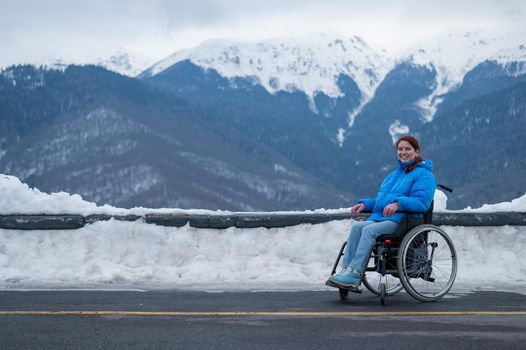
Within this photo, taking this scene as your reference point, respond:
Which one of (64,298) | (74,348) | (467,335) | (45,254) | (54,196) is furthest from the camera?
(54,196)

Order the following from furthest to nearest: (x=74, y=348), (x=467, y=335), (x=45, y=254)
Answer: (x=45, y=254)
(x=467, y=335)
(x=74, y=348)

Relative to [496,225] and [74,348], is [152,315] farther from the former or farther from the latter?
[496,225]

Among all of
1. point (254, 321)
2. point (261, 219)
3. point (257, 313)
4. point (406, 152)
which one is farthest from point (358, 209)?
point (261, 219)

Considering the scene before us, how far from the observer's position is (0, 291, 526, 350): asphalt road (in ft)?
16.6

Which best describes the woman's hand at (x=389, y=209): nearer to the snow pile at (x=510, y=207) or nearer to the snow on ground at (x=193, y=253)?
the snow on ground at (x=193, y=253)

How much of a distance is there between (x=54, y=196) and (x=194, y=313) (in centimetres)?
497

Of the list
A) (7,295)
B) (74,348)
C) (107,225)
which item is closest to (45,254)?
(107,225)

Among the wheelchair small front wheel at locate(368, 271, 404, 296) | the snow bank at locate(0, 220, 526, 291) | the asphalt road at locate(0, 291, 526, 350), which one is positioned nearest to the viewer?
the asphalt road at locate(0, 291, 526, 350)

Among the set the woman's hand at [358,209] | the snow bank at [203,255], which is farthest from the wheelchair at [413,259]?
the snow bank at [203,255]

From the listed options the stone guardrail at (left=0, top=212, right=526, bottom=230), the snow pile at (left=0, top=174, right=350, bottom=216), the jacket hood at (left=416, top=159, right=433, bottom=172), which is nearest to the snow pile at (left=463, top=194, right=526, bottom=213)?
the stone guardrail at (left=0, top=212, right=526, bottom=230)

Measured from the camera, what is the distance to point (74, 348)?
16.0 feet

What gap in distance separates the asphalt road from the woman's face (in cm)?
140

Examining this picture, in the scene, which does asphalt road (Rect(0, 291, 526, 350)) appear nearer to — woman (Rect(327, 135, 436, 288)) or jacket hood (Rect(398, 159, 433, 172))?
woman (Rect(327, 135, 436, 288))

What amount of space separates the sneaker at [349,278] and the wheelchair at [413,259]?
0.05m
